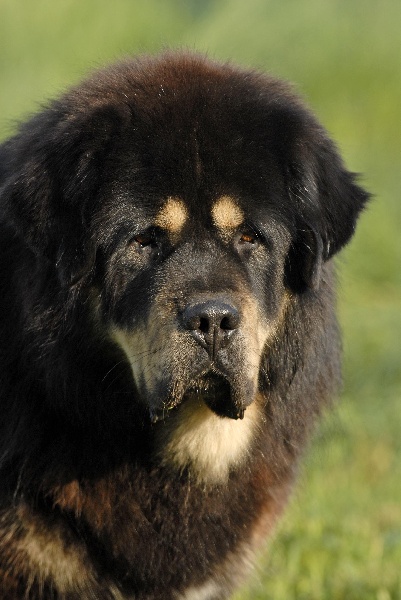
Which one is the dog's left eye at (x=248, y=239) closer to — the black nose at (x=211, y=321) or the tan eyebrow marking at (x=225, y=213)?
the tan eyebrow marking at (x=225, y=213)

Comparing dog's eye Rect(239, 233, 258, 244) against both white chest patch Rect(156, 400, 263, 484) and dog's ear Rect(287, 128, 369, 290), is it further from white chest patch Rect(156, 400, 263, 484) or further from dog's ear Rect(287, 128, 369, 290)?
white chest patch Rect(156, 400, 263, 484)

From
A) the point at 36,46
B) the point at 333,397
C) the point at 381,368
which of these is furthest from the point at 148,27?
the point at 333,397

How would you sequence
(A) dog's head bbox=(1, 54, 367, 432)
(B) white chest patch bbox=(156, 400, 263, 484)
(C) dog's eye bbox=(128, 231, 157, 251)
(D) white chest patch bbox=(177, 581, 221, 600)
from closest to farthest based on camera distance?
(A) dog's head bbox=(1, 54, 367, 432)
(C) dog's eye bbox=(128, 231, 157, 251)
(B) white chest patch bbox=(156, 400, 263, 484)
(D) white chest patch bbox=(177, 581, 221, 600)

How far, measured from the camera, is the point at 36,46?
16.3 metres

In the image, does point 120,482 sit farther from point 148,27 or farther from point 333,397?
point 148,27

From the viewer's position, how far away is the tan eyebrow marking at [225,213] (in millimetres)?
3535

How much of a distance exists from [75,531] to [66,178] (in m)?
1.31

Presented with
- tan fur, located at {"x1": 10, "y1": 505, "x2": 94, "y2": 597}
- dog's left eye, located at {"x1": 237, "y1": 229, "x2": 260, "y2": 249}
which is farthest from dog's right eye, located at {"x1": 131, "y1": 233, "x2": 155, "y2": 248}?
tan fur, located at {"x1": 10, "y1": 505, "x2": 94, "y2": 597}

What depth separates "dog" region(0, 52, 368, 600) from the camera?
348 centimetres

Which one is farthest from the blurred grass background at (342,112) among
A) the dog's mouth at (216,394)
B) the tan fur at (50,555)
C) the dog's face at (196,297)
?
the dog's face at (196,297)

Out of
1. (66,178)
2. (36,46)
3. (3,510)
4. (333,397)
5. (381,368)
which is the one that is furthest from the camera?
(36,46)

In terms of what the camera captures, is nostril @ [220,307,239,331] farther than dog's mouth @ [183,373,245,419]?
No

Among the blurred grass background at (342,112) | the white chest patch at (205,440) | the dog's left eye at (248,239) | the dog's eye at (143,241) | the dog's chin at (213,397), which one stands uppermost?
the dog's left eye at (248,239)

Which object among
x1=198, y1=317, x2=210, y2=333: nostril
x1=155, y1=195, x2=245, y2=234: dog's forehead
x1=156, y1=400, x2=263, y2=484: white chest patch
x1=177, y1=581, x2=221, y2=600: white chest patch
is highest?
x1=155, y1=195, x2=245, y2=234: dog's forehead
